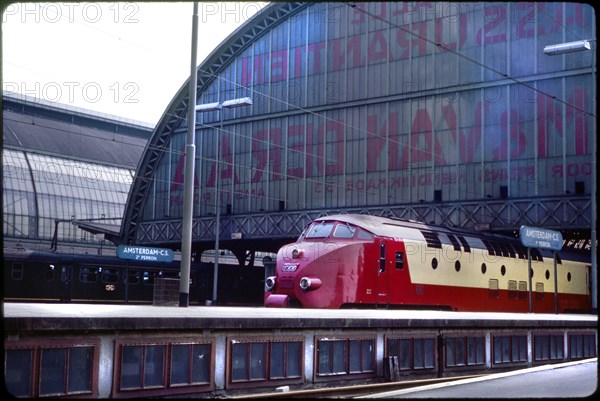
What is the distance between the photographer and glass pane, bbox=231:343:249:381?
15359mm

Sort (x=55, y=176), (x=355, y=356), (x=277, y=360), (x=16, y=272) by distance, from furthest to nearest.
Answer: (x=55, y=176) < (x=16, y=272) < (x=355, y=356) < (x=277, y=360)

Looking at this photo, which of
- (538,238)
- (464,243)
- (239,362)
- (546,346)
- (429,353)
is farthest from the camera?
(464,243)

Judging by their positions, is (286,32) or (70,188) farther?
(70,188)

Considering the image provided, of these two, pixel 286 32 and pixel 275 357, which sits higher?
pixel 286 32

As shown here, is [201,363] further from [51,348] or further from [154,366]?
[51,348]

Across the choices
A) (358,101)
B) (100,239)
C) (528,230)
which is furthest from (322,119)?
(100,239)

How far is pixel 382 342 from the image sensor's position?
1873 cm

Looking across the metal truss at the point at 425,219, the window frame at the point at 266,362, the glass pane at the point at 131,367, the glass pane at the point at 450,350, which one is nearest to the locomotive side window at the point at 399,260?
the glass pane at the point at 450,350

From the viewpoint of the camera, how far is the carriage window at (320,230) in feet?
91.8

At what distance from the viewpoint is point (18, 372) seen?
465 inches

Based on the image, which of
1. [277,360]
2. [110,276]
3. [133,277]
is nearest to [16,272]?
[110,276]

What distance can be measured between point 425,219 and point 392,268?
2059 centimetres

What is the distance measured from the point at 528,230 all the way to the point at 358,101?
24565 mm

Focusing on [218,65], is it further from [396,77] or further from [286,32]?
[396,77]
